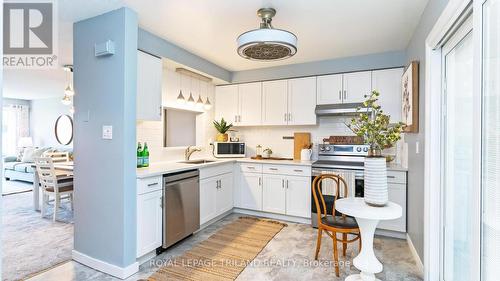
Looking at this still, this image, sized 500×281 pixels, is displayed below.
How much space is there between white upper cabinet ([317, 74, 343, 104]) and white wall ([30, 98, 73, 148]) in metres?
6.99

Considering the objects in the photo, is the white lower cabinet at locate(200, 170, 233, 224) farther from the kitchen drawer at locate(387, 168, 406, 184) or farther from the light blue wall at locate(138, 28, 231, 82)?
the kitchen drawer at locate(387, 168, 406, 184)

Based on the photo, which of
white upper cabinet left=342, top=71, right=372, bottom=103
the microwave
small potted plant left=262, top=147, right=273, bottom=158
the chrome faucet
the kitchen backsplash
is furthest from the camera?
small potted plant left=262, top=147, right=273, bottom=158

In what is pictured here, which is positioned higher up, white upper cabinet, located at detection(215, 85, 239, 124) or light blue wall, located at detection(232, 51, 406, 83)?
light blue wall, located at detection(232, 51, 406, 83)

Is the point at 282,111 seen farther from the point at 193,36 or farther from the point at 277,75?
the point at 193,36

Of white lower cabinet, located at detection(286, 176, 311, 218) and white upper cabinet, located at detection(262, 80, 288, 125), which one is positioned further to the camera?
white upper cabinet, located at detection(262, 80, 288, 125)

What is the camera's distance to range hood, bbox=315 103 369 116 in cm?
369

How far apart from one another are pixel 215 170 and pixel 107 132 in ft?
5.20

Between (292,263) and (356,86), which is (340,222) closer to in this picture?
(292,263)

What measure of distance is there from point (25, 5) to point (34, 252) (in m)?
2.48

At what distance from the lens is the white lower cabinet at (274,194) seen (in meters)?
3.84

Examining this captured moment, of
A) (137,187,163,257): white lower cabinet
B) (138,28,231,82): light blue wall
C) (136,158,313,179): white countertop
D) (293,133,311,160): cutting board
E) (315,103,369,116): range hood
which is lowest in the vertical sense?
(137,187,163,257): white lower cabinet

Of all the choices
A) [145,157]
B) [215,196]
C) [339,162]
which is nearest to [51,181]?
[145,157]

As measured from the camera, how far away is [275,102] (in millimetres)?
4312

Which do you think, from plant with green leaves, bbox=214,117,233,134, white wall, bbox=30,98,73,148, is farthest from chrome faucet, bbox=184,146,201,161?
white wall, bbox=30,98,73,148
